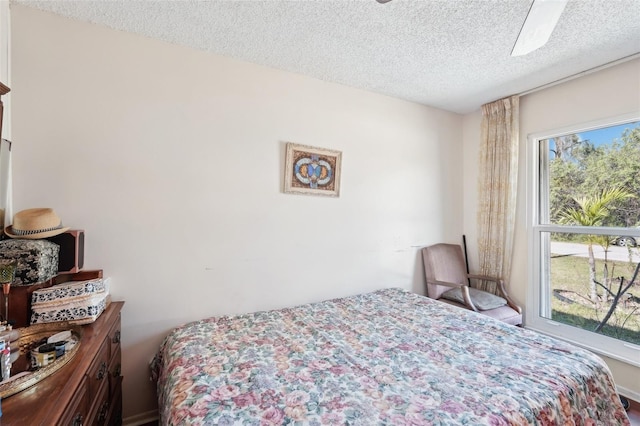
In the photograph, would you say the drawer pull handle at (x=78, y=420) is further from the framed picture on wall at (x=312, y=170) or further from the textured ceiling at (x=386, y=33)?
the textured ceiling at (x=386, y=33)

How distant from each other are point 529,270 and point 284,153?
2.55m

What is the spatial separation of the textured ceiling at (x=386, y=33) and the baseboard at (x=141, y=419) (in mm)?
2466

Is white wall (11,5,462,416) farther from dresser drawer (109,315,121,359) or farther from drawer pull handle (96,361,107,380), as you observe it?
drawer pull handle (96,361,107,380)

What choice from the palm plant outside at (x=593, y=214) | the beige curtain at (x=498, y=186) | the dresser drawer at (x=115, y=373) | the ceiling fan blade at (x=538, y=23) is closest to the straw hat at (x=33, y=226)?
the dresser drawer at (x=115, y=373)

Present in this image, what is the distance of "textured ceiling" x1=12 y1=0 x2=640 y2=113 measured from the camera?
1.59 meters

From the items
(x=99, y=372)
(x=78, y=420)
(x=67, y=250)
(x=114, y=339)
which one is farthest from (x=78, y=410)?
(x=67, y=250)

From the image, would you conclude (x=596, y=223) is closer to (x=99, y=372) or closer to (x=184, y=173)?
(x=184, y=173)

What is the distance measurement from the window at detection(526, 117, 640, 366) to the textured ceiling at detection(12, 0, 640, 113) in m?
0.63

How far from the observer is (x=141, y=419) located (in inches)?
72.1

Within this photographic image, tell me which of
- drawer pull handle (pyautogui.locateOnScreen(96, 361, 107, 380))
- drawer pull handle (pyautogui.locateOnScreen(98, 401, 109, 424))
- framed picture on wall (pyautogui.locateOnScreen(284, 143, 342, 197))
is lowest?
drawer pull handle (pyautogui.locateOnScreen(98, 401, 109, 424))

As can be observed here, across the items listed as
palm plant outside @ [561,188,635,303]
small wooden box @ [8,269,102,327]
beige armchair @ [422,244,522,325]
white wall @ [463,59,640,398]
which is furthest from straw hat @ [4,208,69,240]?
palm plant outside @ [561,188,635,303]

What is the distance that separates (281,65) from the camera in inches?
87.3

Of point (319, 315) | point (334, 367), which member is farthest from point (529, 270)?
point (334, 367)

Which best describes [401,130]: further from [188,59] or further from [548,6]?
[188,59]
